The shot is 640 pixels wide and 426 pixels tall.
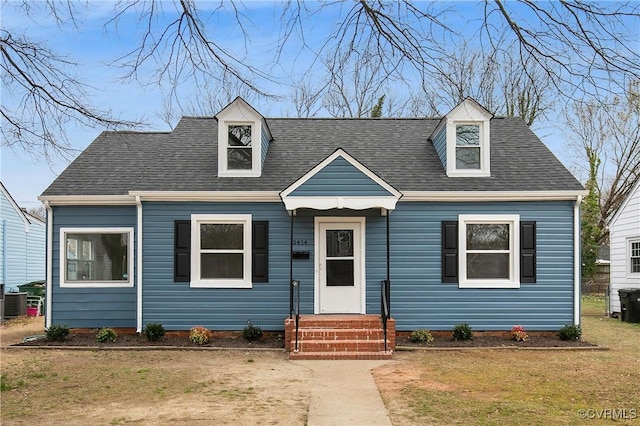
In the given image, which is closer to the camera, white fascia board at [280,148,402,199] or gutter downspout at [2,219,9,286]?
white fascia board at [280,148,402,199]

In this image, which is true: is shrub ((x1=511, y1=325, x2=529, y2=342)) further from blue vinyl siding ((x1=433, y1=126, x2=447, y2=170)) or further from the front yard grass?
blue vinyl siding ((x1=433, y1=126, x2=447, y2=170))

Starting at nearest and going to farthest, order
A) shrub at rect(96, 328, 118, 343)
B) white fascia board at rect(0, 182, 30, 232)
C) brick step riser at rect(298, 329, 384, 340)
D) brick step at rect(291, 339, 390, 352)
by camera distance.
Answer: brick step at rect(291, 339, 390, 352), brick step riser at rect(298, 329, 384, 340), shrub at rect(96, 328, 118, 343), white fascia board at rect(0, 182, 30, 232)

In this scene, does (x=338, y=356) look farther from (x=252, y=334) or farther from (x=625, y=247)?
(x=625, y=247)

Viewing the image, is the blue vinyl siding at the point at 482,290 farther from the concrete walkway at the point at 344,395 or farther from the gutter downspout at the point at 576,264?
the concrete walkway at the point at 344,395

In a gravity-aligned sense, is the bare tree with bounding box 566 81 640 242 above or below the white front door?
above

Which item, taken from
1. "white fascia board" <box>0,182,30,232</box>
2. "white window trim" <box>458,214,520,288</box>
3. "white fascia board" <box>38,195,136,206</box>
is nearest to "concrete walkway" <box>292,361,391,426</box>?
"white window trim" <box>458,214,520,288</box>

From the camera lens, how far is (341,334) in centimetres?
1209

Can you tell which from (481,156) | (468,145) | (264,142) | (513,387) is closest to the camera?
(513,387)

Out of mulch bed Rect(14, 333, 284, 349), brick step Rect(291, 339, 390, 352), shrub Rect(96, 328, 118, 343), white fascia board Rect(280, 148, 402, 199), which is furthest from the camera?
shrub Rect(96, 328, 118, 343)

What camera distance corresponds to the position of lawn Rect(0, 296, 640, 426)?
7.11 meters

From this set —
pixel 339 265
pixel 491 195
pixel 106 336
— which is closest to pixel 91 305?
pixel 106 336

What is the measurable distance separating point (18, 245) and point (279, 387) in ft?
56.3

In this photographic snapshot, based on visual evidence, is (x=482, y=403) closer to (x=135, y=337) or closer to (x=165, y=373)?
(x=165, y=373)

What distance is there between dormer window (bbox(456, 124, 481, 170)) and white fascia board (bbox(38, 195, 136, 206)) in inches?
306
